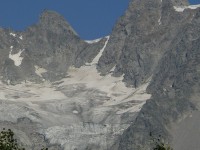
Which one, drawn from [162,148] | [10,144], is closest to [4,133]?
[10,144]

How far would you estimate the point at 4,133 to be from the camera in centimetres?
6519

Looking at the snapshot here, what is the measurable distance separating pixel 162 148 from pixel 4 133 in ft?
42.6

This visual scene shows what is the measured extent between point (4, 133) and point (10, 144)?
100 cm

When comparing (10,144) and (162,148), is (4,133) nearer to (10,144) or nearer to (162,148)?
(10,144)

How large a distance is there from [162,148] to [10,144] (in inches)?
490

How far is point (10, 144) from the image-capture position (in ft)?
214
